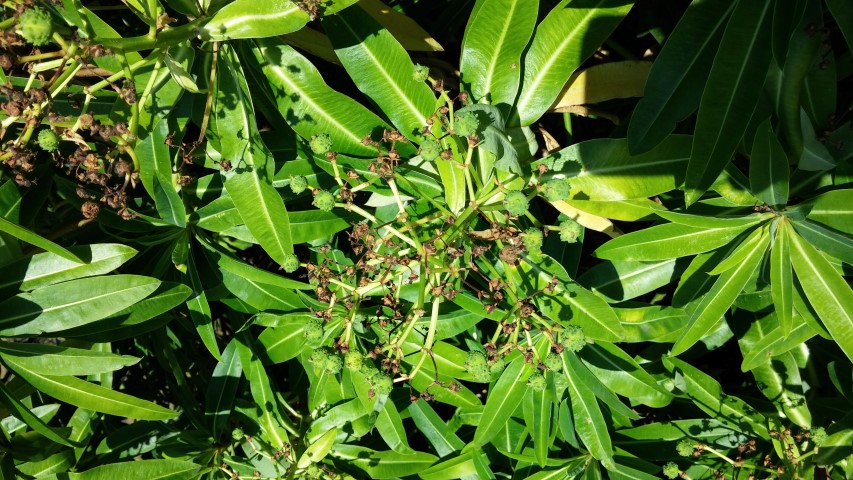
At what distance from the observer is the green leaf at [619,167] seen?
1999mm

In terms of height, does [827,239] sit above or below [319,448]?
above

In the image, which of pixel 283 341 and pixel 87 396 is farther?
pixel 283 341

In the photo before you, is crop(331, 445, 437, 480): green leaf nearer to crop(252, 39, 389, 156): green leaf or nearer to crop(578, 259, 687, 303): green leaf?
crop(578, 259, 687, 303): green leaf

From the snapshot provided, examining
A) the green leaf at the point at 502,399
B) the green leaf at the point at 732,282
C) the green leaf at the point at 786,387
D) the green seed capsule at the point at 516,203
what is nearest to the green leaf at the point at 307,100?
the green seed capsule at the point at 516,203

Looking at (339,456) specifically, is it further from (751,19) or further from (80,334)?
(751,19)

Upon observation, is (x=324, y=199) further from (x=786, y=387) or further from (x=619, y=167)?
(x=786, y=387)

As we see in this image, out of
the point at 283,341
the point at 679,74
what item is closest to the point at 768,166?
the point at 679,74

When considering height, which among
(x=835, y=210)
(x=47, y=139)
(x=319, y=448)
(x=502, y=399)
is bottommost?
(x=319, y=448)

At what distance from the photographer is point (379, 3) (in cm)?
233

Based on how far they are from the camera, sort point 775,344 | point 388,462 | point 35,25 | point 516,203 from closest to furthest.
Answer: point 35,25, point 516,203, point 775,344, point 388,462

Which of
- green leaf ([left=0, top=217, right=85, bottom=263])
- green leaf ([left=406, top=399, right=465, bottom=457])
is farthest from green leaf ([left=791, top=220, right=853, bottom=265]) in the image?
green leaf ([left=0, top=217, right=85, bottom=263])

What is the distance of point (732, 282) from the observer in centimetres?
212

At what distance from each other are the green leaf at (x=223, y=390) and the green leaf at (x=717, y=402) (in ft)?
5.86

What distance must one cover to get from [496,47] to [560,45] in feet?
0.65
